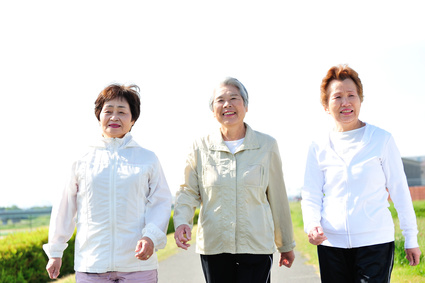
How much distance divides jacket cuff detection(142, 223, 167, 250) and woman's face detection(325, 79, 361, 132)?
1.55m

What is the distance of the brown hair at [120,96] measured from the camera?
3.47m

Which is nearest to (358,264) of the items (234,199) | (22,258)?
(234,199)

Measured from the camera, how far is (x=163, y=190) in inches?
133

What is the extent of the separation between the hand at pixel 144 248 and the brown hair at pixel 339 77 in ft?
5.52

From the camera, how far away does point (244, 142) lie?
142 inches

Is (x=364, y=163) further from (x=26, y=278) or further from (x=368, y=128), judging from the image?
(x=26, y=278)

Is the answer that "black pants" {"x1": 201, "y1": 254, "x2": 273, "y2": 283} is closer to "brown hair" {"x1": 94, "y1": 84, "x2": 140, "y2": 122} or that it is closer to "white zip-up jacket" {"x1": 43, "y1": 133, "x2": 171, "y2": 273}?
"white zip-up jacket" {"x1": 43, "y1": 133, "x2": 171, "y2": 273}

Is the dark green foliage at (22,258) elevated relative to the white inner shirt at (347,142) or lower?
lower

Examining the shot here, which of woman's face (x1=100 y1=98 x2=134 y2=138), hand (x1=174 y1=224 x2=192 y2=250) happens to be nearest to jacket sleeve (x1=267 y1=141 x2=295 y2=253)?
hand (x1=174 y1=224 x2=192 y2=250)

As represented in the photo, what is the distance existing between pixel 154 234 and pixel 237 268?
74 cm

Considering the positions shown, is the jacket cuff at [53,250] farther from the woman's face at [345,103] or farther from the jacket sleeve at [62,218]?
the woman's face at [345,103]

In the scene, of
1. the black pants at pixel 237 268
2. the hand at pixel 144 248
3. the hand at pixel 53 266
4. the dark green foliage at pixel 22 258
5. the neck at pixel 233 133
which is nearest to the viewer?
the hand at pixel 144 248

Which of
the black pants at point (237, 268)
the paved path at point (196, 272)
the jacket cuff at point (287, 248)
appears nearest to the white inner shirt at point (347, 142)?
the jacket cuff at point (287, 248)

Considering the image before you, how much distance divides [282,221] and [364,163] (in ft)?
2.64
